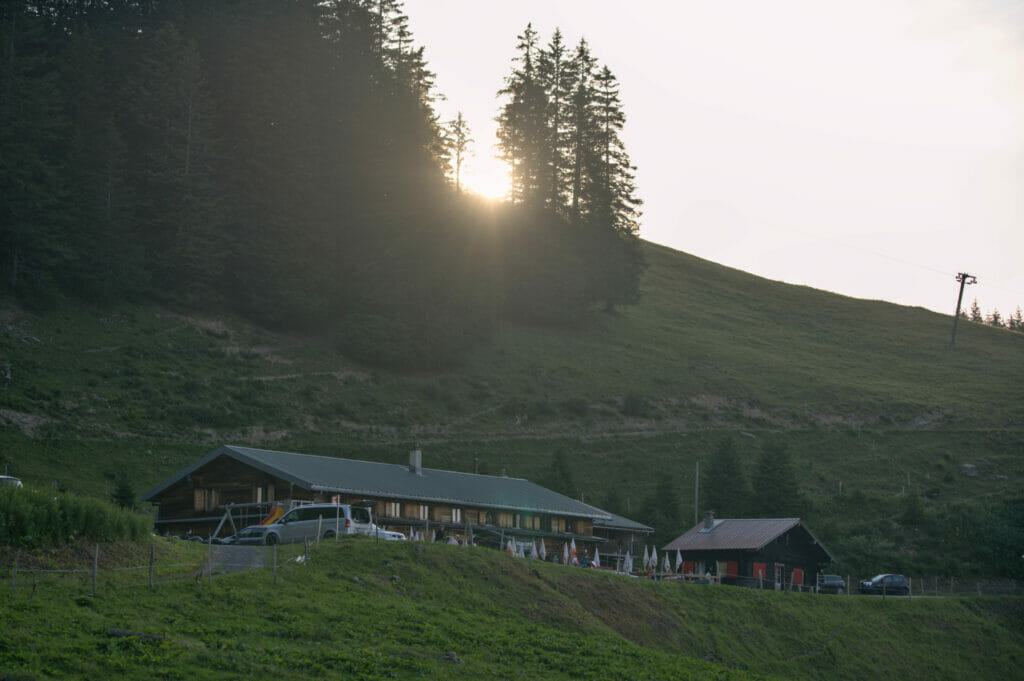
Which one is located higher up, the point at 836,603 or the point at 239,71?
the point at 239,71

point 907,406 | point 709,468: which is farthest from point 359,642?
point 907,406

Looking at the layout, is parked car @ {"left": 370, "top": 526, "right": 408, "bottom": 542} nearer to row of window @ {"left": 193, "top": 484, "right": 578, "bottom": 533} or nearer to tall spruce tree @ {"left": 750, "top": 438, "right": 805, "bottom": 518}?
row of window @ {"left": 193, "top": 484, "right": 578, "bottom": 533}

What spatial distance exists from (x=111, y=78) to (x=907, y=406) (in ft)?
227

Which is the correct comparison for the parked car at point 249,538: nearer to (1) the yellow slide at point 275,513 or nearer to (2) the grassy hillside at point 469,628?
(1) the yellow slide at point 275,513

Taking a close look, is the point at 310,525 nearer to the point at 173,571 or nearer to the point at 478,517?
the point at 173,571

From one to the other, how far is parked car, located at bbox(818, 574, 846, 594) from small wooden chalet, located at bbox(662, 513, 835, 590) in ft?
3.13

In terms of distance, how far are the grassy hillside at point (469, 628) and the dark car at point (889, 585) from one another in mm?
2338

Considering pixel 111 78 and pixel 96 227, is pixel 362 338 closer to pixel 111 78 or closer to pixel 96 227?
pixel 96 227

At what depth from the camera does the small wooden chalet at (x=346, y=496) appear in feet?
150

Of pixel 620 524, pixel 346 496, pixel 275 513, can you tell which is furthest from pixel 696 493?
pixel 275 513

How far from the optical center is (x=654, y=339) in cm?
10638

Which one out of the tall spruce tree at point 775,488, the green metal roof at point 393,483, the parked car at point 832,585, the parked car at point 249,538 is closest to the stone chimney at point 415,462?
the green metal roof at point 393,483

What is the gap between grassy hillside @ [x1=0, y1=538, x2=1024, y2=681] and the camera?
23797 millimetres

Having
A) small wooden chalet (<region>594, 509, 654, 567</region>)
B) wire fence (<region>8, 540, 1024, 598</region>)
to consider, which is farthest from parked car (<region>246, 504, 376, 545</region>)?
small wooden chalet (<region>594, 509, 654, 567</region>)
